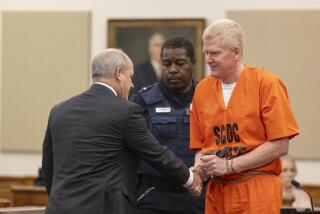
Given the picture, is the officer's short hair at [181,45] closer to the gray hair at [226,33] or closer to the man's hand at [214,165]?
the gray hair at [226,33]

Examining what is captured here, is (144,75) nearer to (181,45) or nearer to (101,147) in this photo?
(181,45)

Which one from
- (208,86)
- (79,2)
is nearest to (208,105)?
(208,86)

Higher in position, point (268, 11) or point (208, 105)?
point (268, 11)

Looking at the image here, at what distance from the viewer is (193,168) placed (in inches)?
175

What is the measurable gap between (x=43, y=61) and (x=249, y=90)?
5.98 m

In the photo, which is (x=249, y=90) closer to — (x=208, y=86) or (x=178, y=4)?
(x=208, y=86)

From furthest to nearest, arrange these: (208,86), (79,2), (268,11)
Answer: (79,2), (268,11), (208,86)

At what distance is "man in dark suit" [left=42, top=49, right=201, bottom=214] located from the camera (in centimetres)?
398

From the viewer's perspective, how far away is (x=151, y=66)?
30.7 ft

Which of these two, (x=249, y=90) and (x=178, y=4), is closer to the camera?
(x=249, y=90)

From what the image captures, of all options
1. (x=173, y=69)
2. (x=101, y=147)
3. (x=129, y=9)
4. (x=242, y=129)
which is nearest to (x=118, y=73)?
(x=101, y=147)

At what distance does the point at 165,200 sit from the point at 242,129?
94cm

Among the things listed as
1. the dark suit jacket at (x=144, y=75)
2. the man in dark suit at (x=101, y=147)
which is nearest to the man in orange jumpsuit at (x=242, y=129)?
the man in dark suit at (x=101, y=147)

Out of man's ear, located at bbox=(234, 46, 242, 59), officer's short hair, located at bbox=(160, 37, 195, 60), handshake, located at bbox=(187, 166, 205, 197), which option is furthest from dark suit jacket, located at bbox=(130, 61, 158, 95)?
man's ear, located at bbox=(234, 46, 242, 59)
